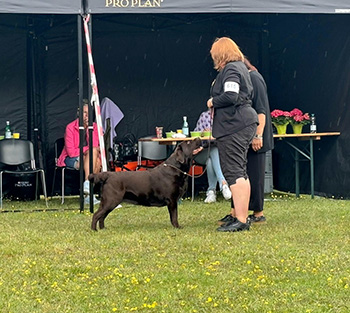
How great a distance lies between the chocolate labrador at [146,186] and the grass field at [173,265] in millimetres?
219

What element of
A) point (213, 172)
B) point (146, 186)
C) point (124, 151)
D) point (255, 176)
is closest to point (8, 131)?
point (124, 151)

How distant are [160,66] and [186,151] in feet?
14.6

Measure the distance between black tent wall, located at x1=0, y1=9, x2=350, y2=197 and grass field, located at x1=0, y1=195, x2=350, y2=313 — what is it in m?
3.10

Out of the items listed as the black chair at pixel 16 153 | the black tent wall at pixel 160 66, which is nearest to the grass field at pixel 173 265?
the black chair at pixel 16 153

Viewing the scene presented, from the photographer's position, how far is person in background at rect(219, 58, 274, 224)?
21.8 ft

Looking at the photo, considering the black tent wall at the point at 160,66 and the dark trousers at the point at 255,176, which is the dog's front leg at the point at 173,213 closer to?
the dark trousers at the point at 255,176

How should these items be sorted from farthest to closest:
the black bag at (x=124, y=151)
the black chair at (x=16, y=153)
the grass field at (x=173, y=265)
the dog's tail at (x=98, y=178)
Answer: the black bag at (x=124, y=151), the black chair at (x=16, y=153), the dog's tail at (x=98, y=178), the grass field at (x=173, y=265)

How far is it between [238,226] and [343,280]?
202 cm

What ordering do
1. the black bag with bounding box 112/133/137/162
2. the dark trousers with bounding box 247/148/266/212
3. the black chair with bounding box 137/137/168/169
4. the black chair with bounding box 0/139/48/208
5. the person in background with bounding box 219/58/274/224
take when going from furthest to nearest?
the black bag with bounding box 112/133/137/162 → the black chair with bounding box 137/137/168/169 → the black chair with bounding box 0/139/48/208 → the dark trousers with bounding box 247/148/266/212 → the person in background with bounding box 219/58/274/224

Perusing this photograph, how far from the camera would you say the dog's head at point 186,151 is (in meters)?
6.59

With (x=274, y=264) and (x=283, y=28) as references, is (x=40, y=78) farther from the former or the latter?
(x=274, y=264)

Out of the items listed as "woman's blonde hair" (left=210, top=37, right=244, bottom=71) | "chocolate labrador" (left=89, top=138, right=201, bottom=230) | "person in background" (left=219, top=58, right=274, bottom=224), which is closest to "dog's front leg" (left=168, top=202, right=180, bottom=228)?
"chocolate labrador" (left=89, top=138, right=201, bottom=230)

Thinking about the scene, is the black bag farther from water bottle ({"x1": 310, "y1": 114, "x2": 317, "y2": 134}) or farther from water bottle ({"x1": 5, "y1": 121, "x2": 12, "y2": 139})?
water bottle ({"x1": 310, "y1": 114, "x2": 317, "y2": 134})

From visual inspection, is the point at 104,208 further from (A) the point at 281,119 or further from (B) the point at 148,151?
(A) the point at 281,119
